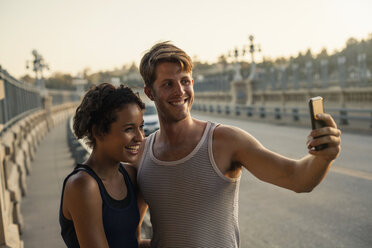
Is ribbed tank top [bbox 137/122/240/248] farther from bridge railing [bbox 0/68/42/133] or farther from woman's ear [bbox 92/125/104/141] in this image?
bridge railing [bbox 0/68/42/133]

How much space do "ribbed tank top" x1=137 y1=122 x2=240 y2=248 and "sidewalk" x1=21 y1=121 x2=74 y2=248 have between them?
3516mm

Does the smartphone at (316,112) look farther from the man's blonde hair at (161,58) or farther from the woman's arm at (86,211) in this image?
the woman's arm at (86,211)

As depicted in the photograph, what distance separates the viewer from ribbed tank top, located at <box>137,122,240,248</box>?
7.28 ft

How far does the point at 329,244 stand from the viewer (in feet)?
16.3

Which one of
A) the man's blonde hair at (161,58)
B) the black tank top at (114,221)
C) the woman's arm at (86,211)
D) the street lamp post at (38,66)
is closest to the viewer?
the woman's arm at (86,211)

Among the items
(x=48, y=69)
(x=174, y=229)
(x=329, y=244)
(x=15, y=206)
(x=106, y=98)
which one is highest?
(x=48, y=69)

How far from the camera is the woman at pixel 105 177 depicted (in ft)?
6.34

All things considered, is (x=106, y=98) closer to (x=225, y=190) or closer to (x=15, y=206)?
(x=225, y=190)

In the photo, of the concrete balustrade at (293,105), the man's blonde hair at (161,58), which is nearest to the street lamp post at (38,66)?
the concrete balustrade at (293,105)

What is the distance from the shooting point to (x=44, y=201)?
7.66 m

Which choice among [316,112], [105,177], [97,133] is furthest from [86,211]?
[316,112]

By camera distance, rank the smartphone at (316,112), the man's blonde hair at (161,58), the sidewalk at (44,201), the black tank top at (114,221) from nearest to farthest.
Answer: the smartphone at (316,112) → the black tank top at (114,221) → the man's blonde hair at (161,58) → the sidewalk at (44,201)

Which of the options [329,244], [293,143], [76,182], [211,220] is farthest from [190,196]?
[293,143]

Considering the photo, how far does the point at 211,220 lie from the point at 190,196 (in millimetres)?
172
